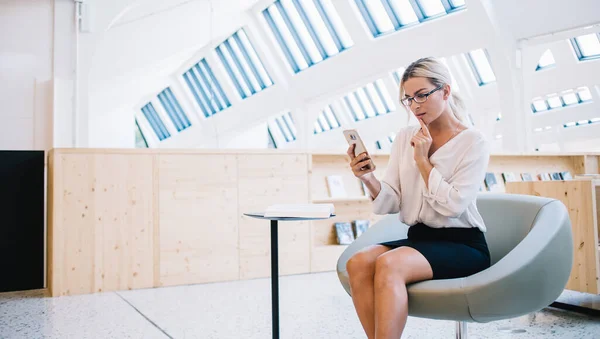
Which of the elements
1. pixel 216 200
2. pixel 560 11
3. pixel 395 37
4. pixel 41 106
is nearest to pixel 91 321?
pixel 216 200

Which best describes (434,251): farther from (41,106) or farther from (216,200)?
(41,106)

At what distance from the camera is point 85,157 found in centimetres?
408

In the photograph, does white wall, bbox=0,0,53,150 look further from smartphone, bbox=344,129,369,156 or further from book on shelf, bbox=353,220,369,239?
smartphone, bbox=344,129,369,156

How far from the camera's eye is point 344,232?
5.12 meters

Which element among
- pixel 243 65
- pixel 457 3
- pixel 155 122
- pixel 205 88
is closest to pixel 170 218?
pixel 457 3

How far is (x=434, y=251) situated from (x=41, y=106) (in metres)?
5.90

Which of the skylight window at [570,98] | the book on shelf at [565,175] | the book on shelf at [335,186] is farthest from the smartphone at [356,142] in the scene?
the skylight window at [570,98]

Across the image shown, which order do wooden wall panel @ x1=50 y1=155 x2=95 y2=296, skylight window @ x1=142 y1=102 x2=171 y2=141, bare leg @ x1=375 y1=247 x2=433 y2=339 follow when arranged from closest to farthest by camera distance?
bare leg @ x1=375 y1=247 x2=433 y2=339
wooden wall panel @ x1=50 y1=155 x2=95 y2=296
skylight window @ x1=142 y1=102 x2=171 y2=141

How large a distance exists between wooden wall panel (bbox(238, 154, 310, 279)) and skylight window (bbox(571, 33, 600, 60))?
9372 millimetres

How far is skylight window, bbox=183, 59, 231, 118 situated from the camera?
15.4 meters

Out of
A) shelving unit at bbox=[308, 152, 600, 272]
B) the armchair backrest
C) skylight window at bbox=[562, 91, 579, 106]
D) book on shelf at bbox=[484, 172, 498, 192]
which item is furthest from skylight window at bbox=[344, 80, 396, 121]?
the armchair backrest

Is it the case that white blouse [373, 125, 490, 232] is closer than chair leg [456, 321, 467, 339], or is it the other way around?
white blouse [373, 125, 490, 232]

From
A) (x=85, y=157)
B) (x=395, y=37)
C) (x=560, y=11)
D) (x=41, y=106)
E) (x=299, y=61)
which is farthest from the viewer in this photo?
(x=299, y=61)

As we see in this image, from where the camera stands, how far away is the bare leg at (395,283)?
172cm
